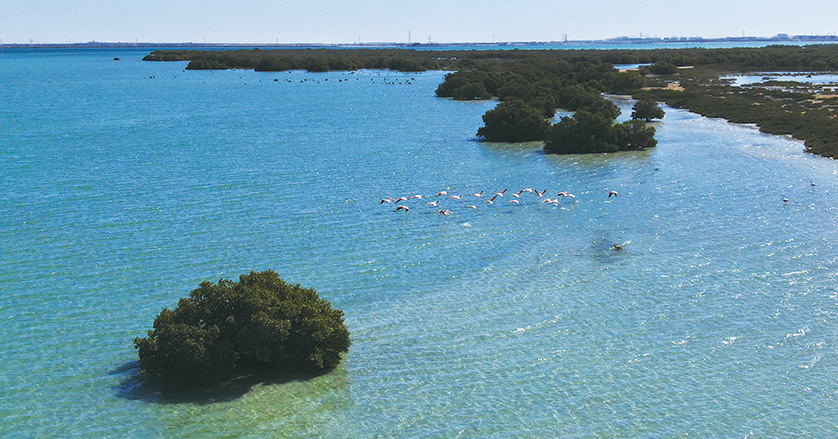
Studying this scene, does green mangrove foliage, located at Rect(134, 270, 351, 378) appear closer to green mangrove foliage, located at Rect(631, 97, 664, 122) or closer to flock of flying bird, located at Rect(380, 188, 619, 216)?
flock of flying bird, located at Rect(380, 188, 619, 216)

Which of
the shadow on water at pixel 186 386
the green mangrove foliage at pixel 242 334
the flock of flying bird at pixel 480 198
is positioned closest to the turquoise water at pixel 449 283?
the shadow on water at pixel 186 386

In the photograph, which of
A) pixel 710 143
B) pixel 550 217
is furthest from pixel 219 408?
pixel 710 143

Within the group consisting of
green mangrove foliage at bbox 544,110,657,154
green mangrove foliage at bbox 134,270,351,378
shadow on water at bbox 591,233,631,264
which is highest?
green mangrove foliage at bbox 544,110,657,154

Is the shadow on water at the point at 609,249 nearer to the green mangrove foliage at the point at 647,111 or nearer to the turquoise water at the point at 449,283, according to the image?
the turquoise water at the point at 449,283

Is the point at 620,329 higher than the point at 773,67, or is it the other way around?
the point at 773,67

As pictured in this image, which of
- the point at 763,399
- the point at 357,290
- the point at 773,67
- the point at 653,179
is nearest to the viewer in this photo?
the point at 763,399

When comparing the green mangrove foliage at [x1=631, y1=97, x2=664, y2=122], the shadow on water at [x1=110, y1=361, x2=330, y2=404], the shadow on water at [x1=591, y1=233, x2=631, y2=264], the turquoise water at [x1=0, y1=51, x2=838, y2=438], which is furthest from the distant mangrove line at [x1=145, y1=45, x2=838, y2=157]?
the shadow on water at [x1=110, y1=361, x2=330, y2=404]

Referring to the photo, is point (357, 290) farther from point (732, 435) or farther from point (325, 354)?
point (732, 435)
